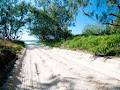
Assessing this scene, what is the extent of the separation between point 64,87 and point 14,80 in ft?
8.09

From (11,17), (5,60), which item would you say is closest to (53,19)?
(11,17)

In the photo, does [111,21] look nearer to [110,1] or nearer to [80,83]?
[110,1]

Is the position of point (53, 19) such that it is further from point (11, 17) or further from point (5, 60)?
point (5, 60)

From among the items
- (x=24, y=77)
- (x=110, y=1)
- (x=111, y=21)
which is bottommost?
(x=24, y=77)

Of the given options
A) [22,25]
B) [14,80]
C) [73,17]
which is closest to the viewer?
[14,80]

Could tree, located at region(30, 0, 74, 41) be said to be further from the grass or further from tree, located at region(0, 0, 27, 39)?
the grass

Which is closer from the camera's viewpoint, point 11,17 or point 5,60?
point 5,60

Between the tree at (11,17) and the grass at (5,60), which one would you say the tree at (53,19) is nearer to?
the tree at (11,17)

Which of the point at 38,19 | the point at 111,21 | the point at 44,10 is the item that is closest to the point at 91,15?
the point at 111,21

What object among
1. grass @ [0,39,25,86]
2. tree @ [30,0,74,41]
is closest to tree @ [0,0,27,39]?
A: tree @ [30,0,74,41]

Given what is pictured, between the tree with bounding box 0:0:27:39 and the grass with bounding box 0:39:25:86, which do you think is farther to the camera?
the tree with bounding box 0:0:27:39

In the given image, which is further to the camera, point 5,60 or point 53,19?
point 53,19

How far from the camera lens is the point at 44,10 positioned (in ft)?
183

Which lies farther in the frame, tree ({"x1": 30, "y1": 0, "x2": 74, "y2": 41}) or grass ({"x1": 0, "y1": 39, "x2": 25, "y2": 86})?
tree ({"x1": 30, "y1": 0, "x2": 74, "y2": 41})
